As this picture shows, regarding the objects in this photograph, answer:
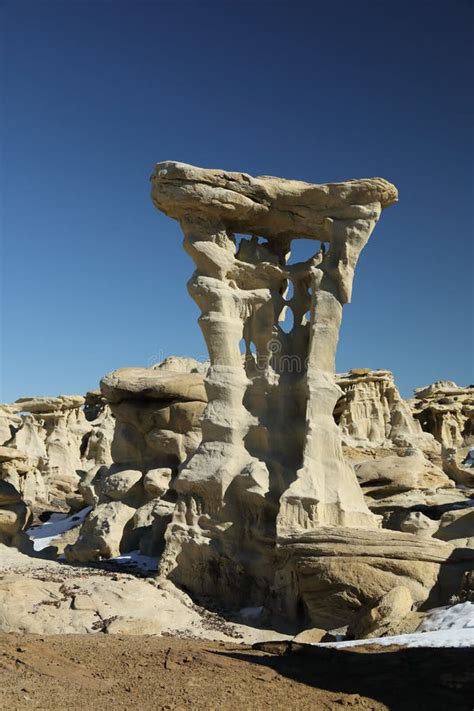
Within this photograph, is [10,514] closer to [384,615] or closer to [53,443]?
[384,615]

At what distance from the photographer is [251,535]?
10.9 m

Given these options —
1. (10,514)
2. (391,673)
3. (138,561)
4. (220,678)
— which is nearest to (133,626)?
(220,678)

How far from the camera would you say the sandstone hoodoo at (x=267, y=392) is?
10.5 m

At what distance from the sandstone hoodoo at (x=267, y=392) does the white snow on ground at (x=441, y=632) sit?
1.60m

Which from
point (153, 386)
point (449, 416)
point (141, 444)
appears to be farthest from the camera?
point (449, 416)

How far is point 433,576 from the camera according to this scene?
353 inches

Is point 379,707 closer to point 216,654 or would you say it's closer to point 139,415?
point 216,654

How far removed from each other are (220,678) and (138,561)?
20.8 feet

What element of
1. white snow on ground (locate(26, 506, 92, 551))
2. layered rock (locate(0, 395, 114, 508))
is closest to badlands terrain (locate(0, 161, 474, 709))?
white snow on ground (locate(26, 506, 92, 551))

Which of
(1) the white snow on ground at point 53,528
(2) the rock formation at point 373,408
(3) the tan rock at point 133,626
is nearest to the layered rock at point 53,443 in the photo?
(1) the white snow on ground at point 53,528

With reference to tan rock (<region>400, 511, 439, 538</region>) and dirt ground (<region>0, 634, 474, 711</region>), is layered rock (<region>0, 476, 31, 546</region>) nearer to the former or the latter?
dirt ground (<region>0, 634, 474, 711</region>)

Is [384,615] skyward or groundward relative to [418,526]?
groundward

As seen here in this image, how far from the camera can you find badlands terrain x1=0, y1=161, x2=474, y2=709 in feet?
20.4

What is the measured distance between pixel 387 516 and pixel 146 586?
19.6 ft
